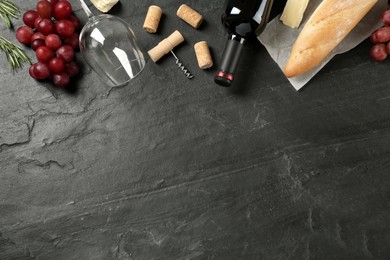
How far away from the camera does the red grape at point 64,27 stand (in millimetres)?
1279

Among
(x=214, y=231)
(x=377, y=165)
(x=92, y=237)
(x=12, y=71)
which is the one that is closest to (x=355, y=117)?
(x=377, y=165)

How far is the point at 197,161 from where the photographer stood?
51.4 inches

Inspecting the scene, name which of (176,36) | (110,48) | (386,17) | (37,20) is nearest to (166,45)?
(176,36)

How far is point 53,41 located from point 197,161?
50 cm

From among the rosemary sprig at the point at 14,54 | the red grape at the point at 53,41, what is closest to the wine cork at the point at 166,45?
the red grape at the point at 53,41

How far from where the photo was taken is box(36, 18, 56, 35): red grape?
50.2 inches

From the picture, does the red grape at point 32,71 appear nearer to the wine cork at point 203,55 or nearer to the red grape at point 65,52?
the red grape at point 65,52

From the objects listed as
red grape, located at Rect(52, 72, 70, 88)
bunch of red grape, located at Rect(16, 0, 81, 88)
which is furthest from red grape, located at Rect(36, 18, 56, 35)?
red grape, located at Rect(52, 72, 70, 88)

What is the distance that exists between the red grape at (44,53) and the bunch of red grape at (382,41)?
86 centimetres

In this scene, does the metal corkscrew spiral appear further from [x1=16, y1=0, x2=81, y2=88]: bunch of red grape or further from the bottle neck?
[x1=16, y1=0, x2=81, y2=88]: bunch of red grape

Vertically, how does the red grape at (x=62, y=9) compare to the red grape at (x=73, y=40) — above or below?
above

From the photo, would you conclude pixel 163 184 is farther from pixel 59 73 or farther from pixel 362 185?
pixel 362 185

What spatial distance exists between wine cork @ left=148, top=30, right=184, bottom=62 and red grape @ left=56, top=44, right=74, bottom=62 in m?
0.21

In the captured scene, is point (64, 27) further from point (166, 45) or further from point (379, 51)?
point (379, 51)
